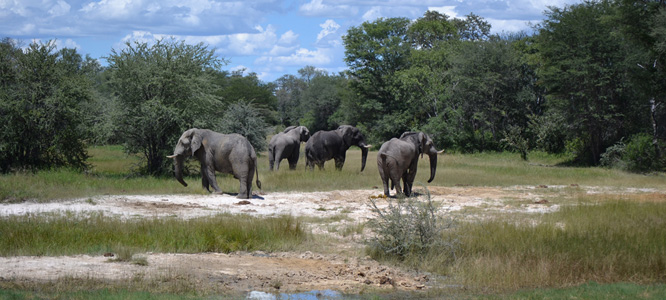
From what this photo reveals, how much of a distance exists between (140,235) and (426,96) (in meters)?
42.5

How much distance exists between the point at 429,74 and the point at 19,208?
43.1 metres

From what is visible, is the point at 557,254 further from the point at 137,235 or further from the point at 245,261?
the point at 137,235

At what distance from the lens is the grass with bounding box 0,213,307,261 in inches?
437

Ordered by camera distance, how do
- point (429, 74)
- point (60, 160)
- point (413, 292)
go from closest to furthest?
point (413, 292), point (60, 160), point (429, 74)

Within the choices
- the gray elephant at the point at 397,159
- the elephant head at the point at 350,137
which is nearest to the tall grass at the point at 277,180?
the elephant head at the point at 350,137

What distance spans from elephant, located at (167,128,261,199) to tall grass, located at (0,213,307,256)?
4.75m

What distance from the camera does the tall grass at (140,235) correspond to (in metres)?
11.1

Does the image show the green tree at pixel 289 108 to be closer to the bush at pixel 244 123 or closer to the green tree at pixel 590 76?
the bush at pixel 244 123

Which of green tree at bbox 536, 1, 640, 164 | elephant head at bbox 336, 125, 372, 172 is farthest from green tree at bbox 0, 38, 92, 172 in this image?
green tree at bbox 536, 1, 640, 164

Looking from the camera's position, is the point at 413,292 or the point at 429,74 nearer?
the point at 413,292

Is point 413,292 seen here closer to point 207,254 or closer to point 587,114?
point 207,254

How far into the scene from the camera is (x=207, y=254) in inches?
452

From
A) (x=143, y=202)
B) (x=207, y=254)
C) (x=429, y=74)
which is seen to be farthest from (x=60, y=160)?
(x=429, y=74)

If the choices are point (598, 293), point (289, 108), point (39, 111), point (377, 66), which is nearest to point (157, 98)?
point (39, 111)
